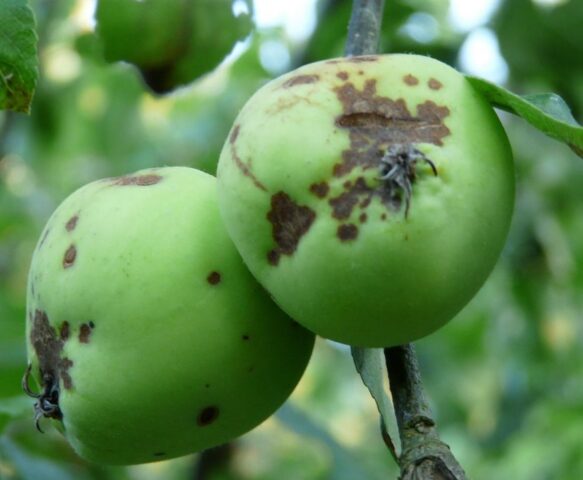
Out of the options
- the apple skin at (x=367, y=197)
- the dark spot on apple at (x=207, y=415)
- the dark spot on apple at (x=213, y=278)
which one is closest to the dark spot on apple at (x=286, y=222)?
the apple skin at (x=367, y=197)

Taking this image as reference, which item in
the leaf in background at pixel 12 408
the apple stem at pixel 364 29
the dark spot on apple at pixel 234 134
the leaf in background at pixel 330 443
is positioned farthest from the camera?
Result: the leaf in background at pixel 330 443

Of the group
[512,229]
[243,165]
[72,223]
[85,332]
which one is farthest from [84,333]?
[512,229]

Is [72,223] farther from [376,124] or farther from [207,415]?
→ [376,124]

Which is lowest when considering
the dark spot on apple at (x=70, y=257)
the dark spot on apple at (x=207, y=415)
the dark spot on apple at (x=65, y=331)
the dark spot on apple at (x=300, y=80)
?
the dark spot on apple at (x=207, y=415)

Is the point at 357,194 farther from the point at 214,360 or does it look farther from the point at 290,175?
the point at 214,360

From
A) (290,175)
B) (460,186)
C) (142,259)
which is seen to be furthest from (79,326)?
(460,186)

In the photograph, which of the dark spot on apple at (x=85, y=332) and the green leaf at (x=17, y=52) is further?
the green leaf at (x=17, y=52)

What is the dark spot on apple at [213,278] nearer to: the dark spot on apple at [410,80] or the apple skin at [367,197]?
the apple skin at [367,197]
